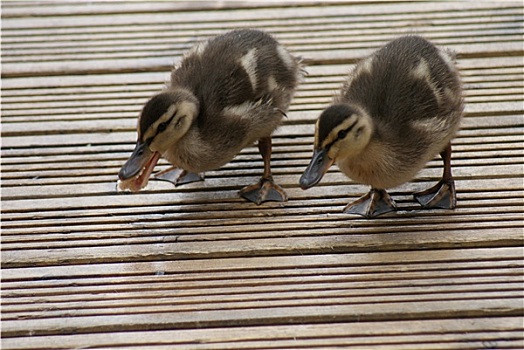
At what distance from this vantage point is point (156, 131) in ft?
12.1

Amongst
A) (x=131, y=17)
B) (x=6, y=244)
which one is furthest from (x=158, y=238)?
(x=131, y=17)

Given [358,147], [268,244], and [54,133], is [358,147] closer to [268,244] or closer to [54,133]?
[268,244]

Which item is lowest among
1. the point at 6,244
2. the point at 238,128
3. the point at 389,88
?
the point at 6,244

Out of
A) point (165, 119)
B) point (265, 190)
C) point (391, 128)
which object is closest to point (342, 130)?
point (391, 128)

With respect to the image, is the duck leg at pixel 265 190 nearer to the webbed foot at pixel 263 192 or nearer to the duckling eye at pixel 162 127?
the webbed foot at pixel 263 192

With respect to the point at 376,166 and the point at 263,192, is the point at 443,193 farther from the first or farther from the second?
the point at 263,192

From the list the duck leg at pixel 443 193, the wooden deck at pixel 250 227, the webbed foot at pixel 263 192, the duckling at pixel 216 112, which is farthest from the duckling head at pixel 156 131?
the duck leg at pixel 443 193

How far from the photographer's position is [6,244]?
354 cm

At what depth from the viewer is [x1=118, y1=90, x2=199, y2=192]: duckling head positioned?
3658mm

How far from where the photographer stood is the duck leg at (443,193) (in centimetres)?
362

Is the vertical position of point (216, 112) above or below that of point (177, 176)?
above

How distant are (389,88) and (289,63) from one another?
0.66 metres

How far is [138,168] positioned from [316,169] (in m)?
0.78

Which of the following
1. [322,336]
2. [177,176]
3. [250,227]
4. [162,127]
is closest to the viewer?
[322,336]
